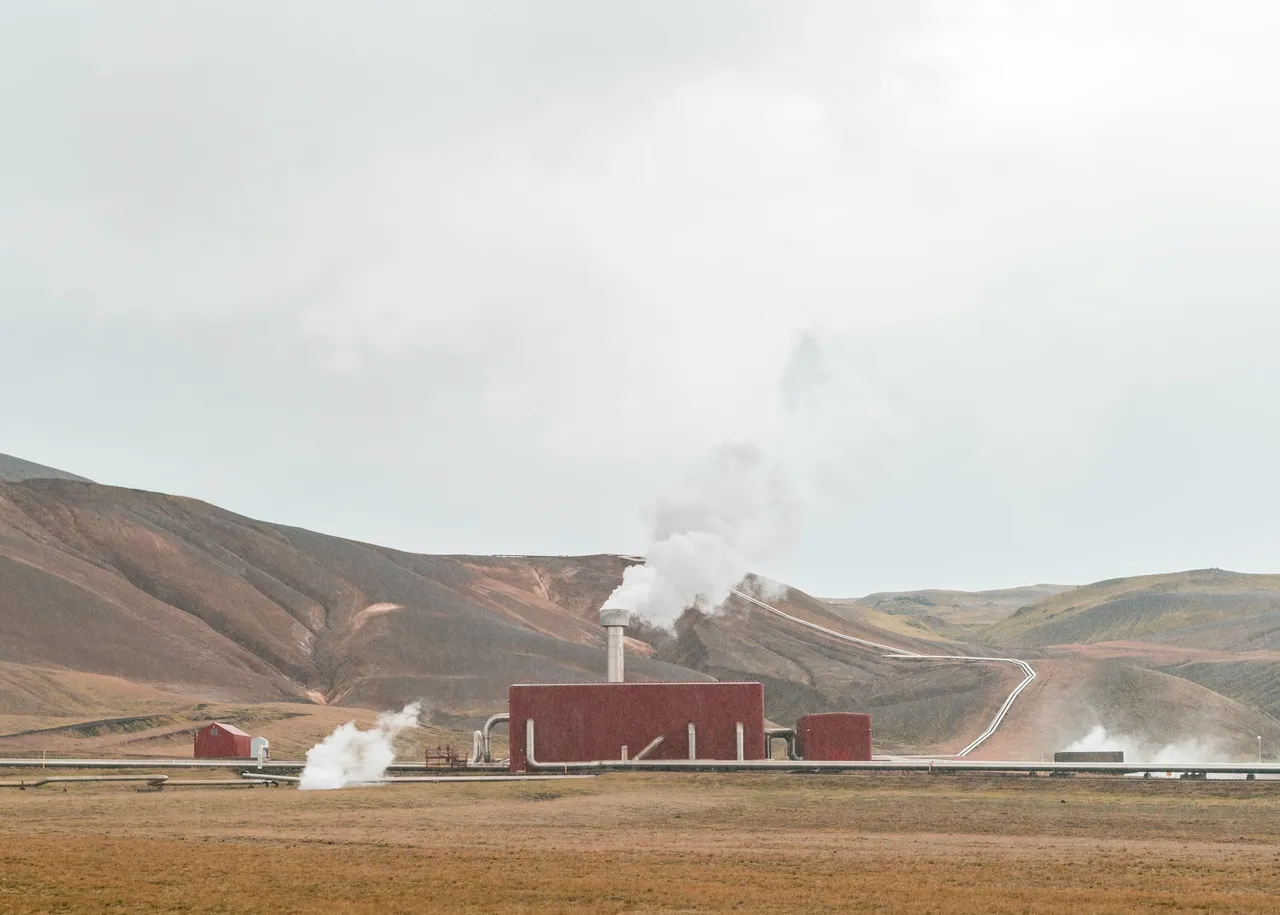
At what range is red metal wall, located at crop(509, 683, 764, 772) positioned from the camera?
71.1 m

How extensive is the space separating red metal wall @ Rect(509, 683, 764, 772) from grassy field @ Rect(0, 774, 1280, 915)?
13638 millimetres

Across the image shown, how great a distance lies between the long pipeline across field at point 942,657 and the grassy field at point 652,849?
6222 centimetres

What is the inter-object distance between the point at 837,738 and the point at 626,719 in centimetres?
1098

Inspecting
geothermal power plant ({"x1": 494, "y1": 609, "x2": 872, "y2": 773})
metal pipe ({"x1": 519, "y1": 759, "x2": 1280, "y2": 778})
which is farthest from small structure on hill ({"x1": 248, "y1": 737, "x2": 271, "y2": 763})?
metal pipe ({"x1": 519, "y1": 759, "x2": 1280, "y2": 778})

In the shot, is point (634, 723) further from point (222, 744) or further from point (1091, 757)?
point (1091, 757)

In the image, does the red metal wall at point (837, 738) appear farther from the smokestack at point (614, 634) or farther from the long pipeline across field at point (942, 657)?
the long pipeline across field at point (942, 657)

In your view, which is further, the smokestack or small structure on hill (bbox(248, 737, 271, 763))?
the smokestack

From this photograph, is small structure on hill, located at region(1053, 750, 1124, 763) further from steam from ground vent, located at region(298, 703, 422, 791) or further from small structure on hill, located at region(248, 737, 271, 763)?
A: small structure on hill, located at region(248, 737, 271, 763)

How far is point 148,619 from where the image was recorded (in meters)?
154

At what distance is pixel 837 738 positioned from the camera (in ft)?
245

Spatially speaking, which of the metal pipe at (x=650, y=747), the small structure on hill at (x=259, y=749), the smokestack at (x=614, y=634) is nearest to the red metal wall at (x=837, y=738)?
the metal pipe at (x=650, y=747)

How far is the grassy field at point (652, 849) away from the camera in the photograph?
27.1 m

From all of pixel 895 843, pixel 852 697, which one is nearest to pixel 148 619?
pixel 852 697

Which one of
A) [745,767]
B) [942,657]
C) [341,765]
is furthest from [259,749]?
[942,657]
